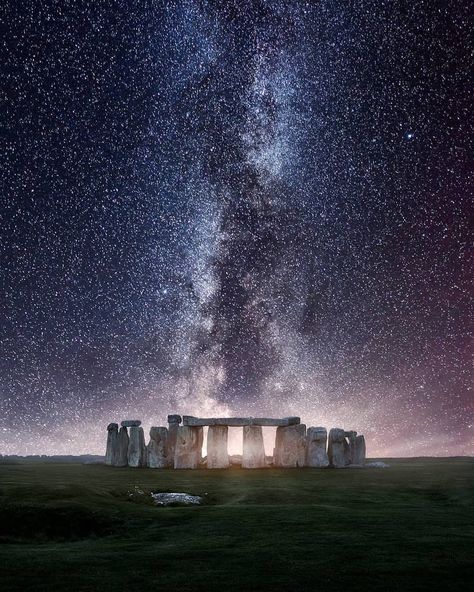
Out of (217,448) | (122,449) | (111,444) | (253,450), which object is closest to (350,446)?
(253,450)

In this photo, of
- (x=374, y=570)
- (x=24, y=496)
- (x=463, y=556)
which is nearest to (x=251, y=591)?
(x=374, y=570)

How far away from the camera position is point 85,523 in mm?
9117

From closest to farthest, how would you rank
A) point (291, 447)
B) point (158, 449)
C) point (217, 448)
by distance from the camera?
point (217, 448) < point (291, 447) < point (158, 449)

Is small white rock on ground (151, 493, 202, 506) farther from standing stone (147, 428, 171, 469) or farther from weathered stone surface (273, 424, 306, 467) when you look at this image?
standing stone (147, 428, 171, 469)

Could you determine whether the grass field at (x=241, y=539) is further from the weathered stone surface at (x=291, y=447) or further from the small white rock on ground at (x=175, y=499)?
the weathered stone surface at (x=291, y=447)

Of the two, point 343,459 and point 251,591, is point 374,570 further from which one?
point 343,459

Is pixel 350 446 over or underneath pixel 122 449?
over

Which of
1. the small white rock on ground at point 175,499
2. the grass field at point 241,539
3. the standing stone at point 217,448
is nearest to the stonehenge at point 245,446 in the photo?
the standing stone at point 217,448

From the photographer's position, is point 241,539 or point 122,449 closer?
point 241,539

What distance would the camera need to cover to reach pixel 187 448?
2233 cm

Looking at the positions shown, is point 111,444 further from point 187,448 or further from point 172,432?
point 187,448

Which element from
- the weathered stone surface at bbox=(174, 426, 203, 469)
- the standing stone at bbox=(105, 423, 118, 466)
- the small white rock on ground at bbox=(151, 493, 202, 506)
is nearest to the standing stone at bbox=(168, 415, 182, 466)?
the weathered stone surface at bbox=(174, 426, 203, 469)

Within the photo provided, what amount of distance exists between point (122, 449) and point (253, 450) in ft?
16.8

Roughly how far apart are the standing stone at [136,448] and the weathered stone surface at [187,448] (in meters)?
1.53
